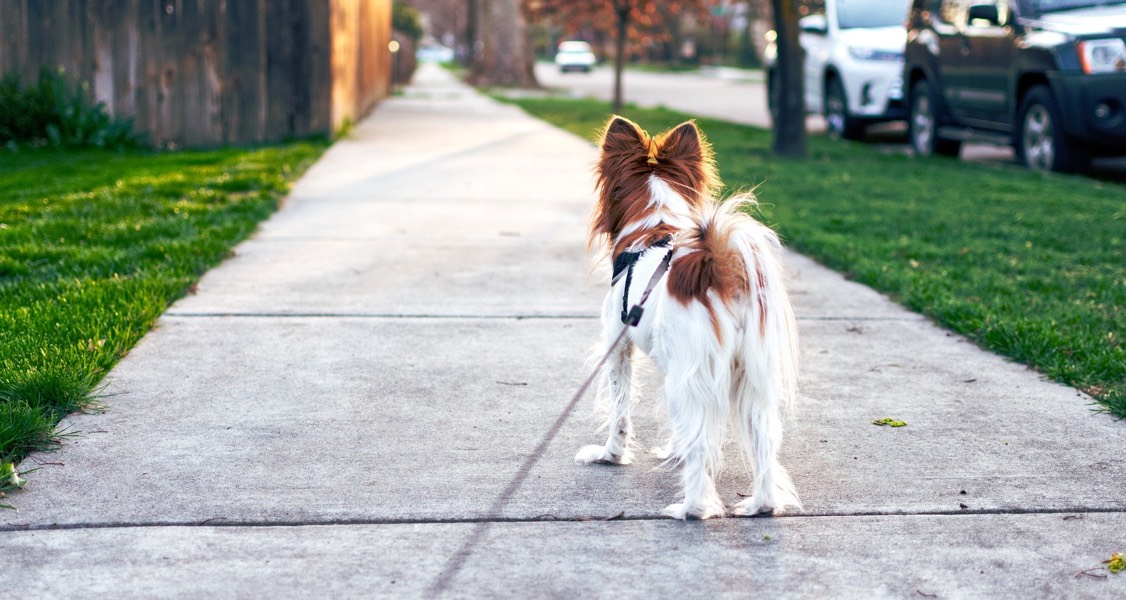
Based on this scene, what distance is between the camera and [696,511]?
11.3ft

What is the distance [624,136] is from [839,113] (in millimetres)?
13142

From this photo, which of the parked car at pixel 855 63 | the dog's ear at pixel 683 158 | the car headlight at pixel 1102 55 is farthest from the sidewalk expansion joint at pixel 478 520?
the parked car at pixel 855 63

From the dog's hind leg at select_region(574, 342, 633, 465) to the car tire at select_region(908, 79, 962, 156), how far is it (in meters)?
10.6

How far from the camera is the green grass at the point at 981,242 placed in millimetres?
5445

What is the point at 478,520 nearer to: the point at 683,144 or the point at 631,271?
the point at 631,271

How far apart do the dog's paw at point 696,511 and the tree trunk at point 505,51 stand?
35848 millimetres

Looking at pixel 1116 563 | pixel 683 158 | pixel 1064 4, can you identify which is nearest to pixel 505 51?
pixel 1064 4

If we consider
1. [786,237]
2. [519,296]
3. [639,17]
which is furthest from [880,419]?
[639,17]

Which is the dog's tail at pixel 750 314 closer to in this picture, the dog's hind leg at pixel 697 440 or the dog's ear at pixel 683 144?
the dog's hind leg at pixel 697 440

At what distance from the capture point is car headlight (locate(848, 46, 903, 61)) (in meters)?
15.1

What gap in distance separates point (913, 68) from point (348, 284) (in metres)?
9.35

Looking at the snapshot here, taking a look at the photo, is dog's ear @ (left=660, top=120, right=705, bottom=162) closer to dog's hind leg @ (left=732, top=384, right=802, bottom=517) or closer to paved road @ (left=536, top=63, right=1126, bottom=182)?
dog's hind leg @ (left=732, top=384, right=802, bottom=517)

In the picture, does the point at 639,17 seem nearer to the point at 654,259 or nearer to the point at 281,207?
the point at 281,207

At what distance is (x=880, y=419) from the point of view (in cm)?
444
